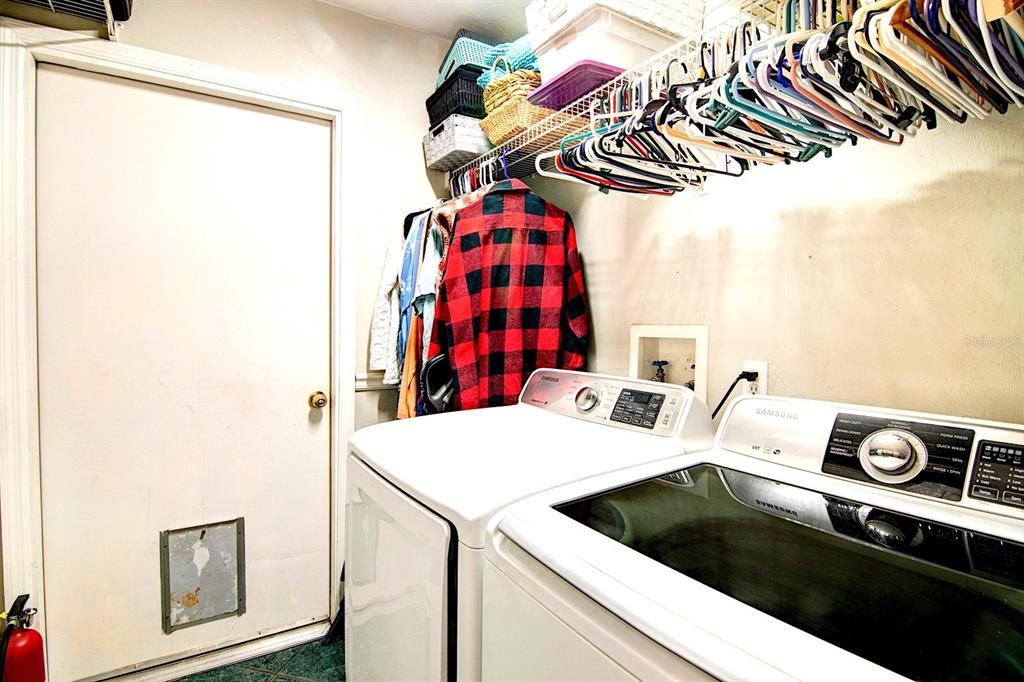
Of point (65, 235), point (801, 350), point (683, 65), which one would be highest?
point (683, 65)

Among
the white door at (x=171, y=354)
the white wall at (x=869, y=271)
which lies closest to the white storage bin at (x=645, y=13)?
the white wall at (x=869, y=271)

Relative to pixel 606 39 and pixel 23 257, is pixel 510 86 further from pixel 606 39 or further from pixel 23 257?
pixel 23 257

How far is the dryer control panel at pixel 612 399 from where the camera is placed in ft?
3.77

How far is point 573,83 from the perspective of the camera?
4.18ft

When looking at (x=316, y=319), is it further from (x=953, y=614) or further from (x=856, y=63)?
(x=953, y=614)

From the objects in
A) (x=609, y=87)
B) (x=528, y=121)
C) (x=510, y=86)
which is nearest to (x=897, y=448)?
(x=609, y=87)

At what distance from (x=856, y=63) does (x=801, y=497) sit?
2.16 feet

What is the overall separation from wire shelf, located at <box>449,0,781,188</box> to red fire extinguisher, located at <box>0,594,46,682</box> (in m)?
1.95

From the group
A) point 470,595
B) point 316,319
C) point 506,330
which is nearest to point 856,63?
point 470,595

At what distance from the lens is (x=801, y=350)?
1.15 meters

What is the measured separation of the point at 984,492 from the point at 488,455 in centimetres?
79

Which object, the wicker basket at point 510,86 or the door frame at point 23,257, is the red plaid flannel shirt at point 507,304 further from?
the door frame at point 23,257

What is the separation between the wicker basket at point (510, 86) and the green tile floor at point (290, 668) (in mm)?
1949

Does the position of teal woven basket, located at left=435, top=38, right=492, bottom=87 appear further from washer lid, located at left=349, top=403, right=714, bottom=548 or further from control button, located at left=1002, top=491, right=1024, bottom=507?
control button, located at left=1002, top=491, right=1024, bottom=507
